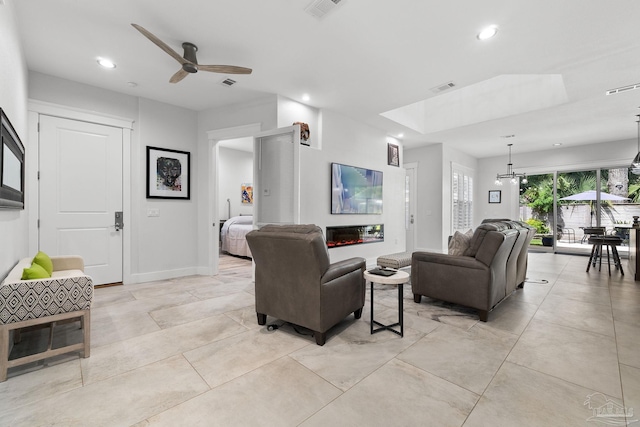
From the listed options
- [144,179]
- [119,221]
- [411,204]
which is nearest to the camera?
[119,221]

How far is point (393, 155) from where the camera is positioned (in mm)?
6496

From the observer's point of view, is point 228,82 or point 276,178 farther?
point 276,178

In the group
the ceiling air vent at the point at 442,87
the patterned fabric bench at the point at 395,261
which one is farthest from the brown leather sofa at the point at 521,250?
the ceiling air vent at the point at 442,87

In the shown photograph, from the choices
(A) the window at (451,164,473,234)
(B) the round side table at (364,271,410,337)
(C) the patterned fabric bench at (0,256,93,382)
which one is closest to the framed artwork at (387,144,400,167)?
(A) the window at (451,164,473,234)

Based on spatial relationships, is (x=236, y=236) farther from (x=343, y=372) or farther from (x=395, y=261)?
(x=343, y=372)

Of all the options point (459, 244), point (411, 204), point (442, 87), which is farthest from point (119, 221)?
point (411, 204)

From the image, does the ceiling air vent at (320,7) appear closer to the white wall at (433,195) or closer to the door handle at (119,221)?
the door handle at (119,221)

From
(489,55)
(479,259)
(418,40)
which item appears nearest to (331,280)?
(479,259)

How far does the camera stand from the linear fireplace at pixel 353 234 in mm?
4961

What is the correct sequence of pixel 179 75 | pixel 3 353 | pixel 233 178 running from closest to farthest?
pixel 3 353 → pixel 179 75 → pixel 233 178

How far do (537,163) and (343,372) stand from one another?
8.69m

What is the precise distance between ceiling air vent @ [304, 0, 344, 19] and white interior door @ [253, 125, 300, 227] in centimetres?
164

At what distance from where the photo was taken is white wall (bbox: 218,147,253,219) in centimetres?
789

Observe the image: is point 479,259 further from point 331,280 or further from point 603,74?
point 603,74
